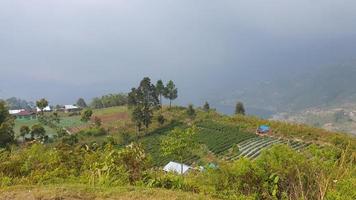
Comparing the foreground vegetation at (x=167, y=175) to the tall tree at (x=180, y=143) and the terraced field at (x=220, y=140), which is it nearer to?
the tall tree at (x=180, y=143)

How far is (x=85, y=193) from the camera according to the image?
661cm

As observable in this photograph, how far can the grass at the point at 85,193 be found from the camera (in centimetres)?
644

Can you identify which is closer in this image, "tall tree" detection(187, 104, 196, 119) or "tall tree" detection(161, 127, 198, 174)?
"tall tree" detection(161, 127, 198, 174)

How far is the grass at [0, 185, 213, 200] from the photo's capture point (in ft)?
21.1

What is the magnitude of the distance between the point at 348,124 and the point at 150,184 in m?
159

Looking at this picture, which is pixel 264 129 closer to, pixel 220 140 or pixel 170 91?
pixel 220 140

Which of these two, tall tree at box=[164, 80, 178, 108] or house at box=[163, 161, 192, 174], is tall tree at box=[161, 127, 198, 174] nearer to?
house at box=[163, 161, 192, 174]

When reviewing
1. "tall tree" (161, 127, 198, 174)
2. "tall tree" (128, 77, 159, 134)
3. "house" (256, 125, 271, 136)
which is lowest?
"house" (256, 125, 271, 136)

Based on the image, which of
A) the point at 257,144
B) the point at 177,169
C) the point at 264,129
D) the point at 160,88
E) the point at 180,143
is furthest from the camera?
the point at 160,88

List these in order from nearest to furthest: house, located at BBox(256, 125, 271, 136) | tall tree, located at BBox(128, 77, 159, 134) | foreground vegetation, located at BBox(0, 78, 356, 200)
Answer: foreground vegetation, located at BBox(0, 78, 356, 200) → house, located at BBox(256, 125, 271, 136) → tall tree, located at BBox(128, 77, 159, 134)

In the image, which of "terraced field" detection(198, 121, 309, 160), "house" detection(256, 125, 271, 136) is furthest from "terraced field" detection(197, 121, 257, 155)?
"house" detection(256, 125, 271, 136)

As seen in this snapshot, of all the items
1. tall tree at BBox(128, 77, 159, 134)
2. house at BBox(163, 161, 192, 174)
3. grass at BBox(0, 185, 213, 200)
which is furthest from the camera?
tall tree at BBox(128, 77, 159, 134)

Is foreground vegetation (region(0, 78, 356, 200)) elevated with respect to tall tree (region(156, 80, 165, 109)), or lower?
lower

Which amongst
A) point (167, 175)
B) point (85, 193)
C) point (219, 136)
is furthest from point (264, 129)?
point (85, 193)
